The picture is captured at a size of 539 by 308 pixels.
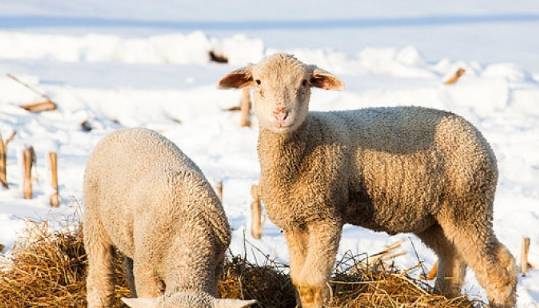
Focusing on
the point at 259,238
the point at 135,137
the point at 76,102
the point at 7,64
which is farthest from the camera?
the point at 7,64

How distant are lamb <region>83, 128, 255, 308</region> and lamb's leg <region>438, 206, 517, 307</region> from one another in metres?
1.67

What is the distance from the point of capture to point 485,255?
21.1 feet

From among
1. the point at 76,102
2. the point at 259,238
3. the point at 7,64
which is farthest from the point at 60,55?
the point at 259,238

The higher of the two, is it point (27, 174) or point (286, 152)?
point (286, 152)

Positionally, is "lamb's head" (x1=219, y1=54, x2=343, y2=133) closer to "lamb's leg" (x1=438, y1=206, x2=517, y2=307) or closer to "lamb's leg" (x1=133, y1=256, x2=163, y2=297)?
"lamb's leg" (x1=133, y1=256, x2=163, y2=297)

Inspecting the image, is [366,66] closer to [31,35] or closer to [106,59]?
[106,59]

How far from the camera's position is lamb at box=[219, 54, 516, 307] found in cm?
587

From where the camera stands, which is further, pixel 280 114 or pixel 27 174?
pixel 27 174

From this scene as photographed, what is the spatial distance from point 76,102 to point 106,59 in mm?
4619

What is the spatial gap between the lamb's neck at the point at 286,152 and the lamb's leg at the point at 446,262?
122 cm

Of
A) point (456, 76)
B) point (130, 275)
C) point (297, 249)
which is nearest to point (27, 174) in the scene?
point (130, 275)

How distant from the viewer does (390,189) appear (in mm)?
6176

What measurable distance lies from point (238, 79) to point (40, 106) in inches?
404

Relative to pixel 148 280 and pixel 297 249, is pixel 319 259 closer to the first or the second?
pixel 297 249
